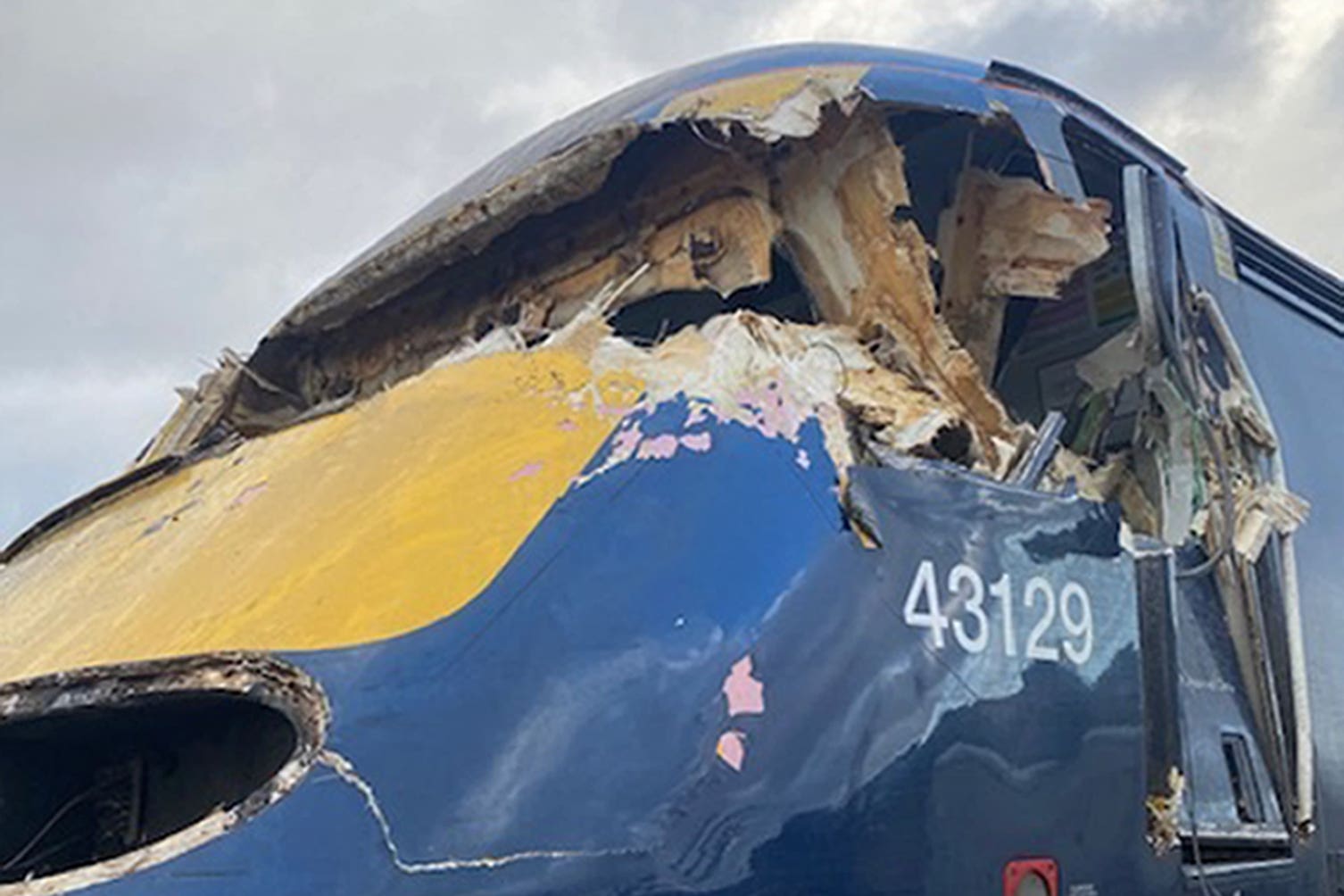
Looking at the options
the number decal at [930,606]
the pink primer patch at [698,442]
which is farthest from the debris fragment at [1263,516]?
the pink primer patch at [698,442]

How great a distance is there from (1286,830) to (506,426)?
2.30 m

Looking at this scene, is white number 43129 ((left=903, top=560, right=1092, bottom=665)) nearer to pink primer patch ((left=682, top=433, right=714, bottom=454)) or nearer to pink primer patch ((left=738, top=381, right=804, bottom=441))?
pink primer patch ((left=738, top=381, right=804, bottom=441))

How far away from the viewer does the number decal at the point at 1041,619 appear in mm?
3133

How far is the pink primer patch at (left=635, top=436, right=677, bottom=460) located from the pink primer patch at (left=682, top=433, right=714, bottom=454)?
→ 0.07 ft

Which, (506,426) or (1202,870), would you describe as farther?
(1202,870)

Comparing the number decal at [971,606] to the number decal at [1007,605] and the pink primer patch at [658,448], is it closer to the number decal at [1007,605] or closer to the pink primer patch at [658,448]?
the number decal at [1007,605]

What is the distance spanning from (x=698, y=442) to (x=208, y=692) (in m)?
1.01

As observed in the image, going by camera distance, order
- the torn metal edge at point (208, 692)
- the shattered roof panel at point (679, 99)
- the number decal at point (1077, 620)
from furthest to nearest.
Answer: the shattered roof panel at point (679, 99)
the number decal at point (1077, 620)
the torn metal edge at point (208, 692)

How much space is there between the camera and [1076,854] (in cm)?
312

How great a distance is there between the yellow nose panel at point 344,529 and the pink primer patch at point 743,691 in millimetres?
454

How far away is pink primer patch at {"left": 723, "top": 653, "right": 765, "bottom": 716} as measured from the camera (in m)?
2.61

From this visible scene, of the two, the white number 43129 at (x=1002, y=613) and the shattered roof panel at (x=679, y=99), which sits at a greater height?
the shattered roof panel at (x=679, y=99)

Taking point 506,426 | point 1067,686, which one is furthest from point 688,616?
point 1067,686

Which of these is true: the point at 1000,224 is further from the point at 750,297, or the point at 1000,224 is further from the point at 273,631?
the point at 273,631
